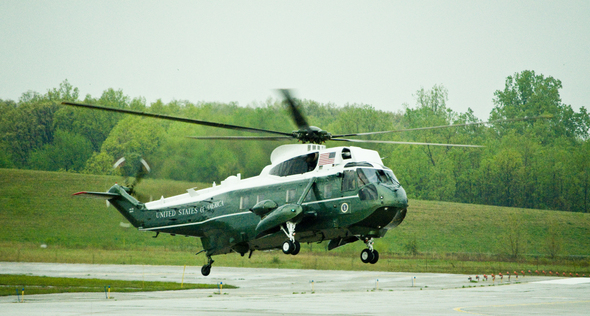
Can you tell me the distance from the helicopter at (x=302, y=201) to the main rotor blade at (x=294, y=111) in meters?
0.03

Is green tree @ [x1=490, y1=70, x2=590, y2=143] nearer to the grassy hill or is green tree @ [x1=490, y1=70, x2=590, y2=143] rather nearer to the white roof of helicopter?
the grassy hill

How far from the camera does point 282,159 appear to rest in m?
24.8

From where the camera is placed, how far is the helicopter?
2214cm

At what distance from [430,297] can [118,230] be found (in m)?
34.5

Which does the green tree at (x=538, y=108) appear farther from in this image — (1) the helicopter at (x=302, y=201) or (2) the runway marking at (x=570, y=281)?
(1) the helicopter at (x=302, y=201)

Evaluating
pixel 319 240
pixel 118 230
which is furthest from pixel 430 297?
pixel 118 230

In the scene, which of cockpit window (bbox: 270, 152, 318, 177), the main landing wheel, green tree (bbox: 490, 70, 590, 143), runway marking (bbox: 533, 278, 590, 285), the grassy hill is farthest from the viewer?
green tree (bbox: 490, 70, 590, 143)

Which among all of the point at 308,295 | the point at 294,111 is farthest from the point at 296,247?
the point at 308,295

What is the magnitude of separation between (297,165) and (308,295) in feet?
50.5

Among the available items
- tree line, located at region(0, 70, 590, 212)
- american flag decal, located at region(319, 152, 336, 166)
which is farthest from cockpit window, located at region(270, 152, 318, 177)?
tree line, located at region(0, 70, 590, 212)

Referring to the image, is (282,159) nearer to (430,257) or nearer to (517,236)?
(430,257)

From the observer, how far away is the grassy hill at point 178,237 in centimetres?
5925

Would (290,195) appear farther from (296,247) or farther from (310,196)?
(296,247)

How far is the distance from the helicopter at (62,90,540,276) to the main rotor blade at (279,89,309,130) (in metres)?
0.03
